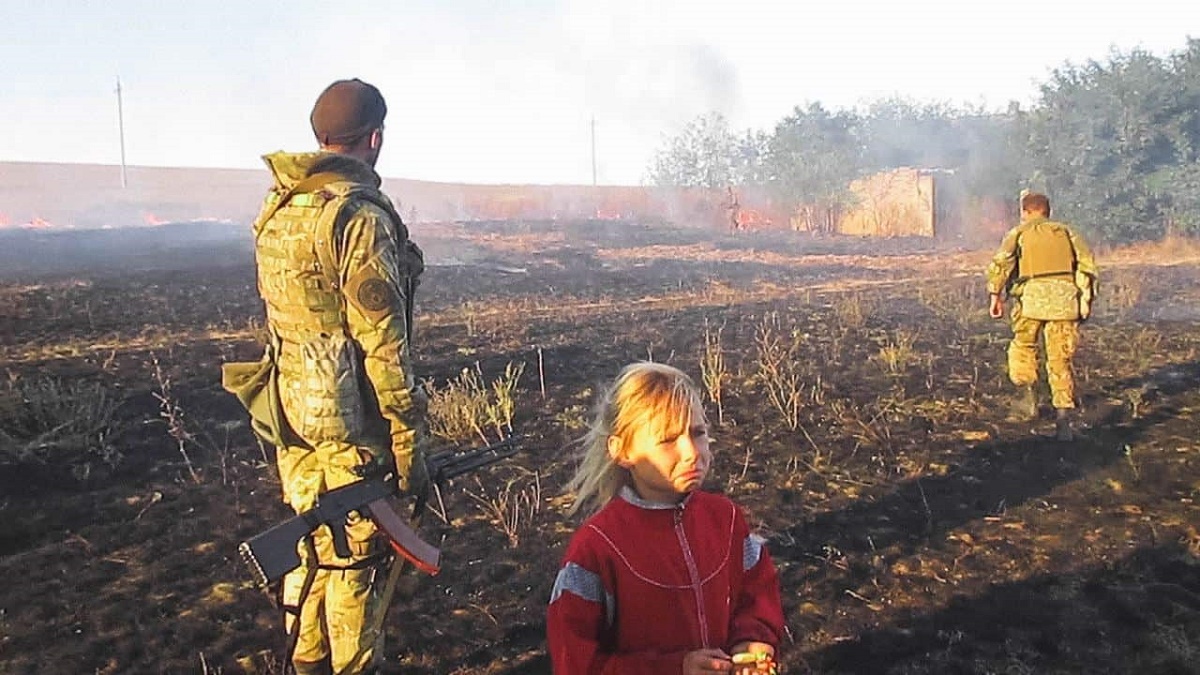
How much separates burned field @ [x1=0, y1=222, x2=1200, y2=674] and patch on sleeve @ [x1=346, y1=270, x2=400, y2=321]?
1.51m

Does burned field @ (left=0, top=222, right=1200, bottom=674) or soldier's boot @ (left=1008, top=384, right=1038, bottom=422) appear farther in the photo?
soldier's boot @ (left=1008, top=384, right=1038, bottom=422)

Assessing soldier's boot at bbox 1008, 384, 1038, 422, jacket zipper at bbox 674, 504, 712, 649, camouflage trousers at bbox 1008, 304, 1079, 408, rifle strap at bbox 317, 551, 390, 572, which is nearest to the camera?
jacket zipper at bbox 674, 504, 712, 649

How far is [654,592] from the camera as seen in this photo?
1.95m

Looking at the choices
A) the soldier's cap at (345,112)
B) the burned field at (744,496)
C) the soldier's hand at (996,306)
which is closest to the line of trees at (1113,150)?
the burned field at (744,496)

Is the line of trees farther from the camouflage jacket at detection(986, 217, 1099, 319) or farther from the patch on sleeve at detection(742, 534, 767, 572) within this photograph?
the patch on sleeve at detection(742, 534, 767, 572)

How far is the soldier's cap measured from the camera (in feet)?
9.08

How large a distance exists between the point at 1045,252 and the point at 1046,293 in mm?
284

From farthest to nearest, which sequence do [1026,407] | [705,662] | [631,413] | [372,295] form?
[1026,407], [372,295], [631,413], [705,662]

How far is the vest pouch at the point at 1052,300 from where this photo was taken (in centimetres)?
604

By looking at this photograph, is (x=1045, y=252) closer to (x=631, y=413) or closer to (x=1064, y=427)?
(x=1064, y=427)

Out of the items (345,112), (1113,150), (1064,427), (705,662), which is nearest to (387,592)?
(705,662)

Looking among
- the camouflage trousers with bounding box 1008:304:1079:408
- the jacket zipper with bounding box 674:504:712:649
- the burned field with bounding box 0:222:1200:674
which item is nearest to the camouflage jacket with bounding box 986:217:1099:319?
the camouflage trousers with bounding box 1008:304:1079:408

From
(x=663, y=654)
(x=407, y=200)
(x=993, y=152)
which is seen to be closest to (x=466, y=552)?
(x=663, y=654)

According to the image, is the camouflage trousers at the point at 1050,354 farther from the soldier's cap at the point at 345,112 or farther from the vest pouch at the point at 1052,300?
the soldier's cap at the point at 345,112
